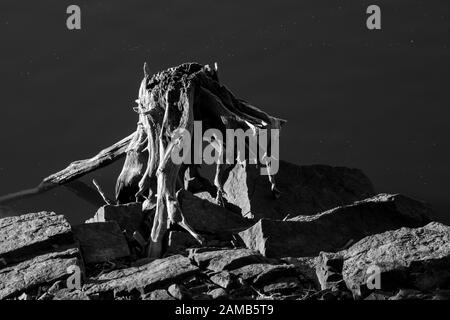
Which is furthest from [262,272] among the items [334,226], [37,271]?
[37,271]

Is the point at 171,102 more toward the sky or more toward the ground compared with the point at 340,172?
more toward the sky

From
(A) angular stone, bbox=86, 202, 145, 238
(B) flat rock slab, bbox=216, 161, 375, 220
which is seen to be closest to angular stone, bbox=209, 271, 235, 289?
(A) angular stone, bbox=86, 202, 145, 238

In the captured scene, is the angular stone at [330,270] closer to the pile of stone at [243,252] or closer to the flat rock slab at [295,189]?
the pile of stone at [243,252]

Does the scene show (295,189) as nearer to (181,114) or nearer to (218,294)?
(181,114)

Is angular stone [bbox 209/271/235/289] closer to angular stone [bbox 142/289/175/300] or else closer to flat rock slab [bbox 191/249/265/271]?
flat rock slab [bbox 191/249/265/271]

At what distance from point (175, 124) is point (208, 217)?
2393 millimetres

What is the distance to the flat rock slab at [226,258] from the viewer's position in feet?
78.9

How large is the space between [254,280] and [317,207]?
637cm

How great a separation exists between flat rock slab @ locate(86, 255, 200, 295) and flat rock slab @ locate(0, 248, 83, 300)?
657 mm

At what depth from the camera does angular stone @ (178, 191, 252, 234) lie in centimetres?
2656

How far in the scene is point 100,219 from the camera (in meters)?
27.3

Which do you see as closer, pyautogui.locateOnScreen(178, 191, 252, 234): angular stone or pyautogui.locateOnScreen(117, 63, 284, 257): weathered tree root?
pyautogui.locateOnScreen(178, 191, 252, 234): angular stone
